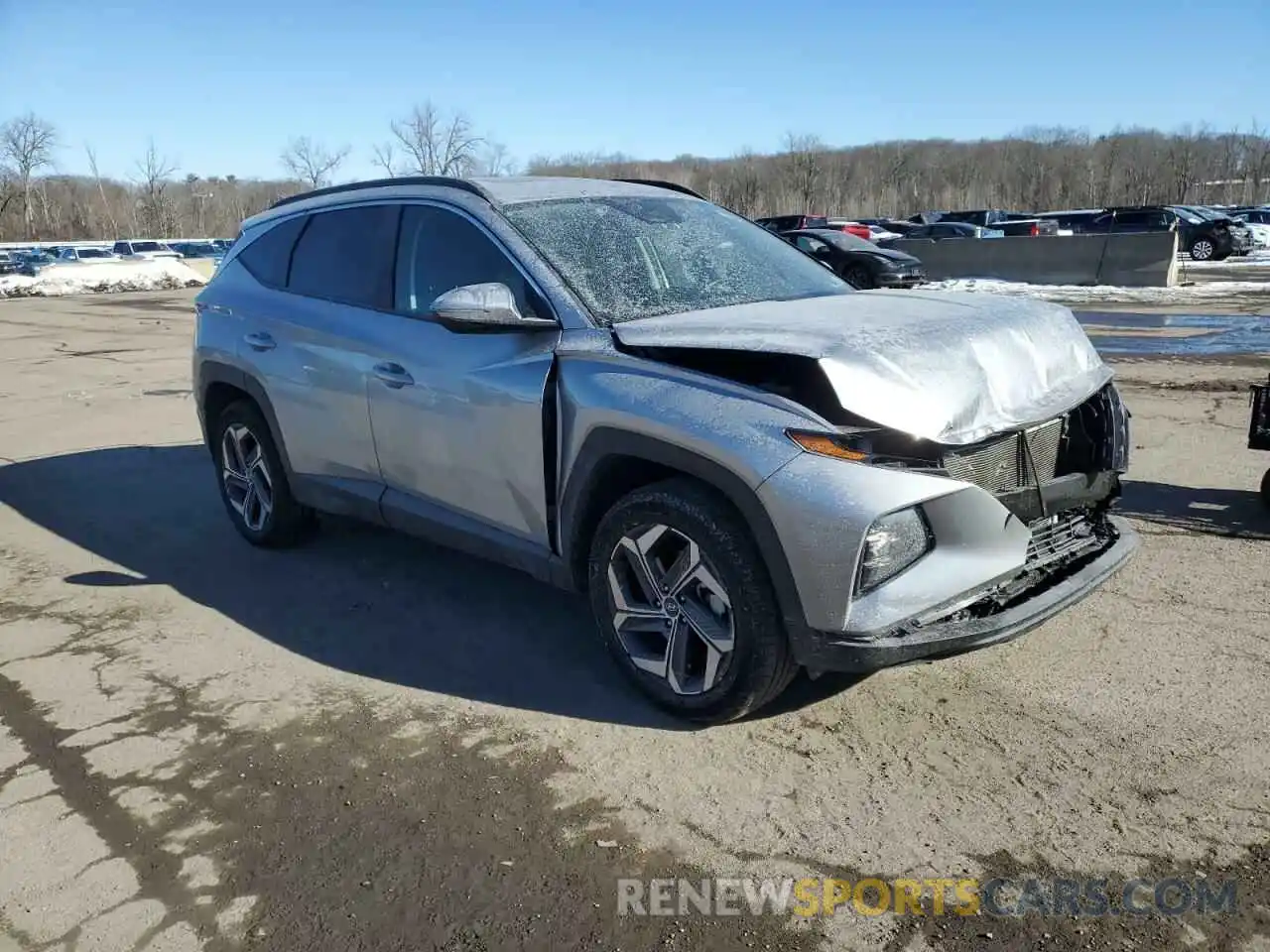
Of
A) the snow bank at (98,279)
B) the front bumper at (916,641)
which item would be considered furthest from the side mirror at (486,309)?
the snow bank at (98,279)

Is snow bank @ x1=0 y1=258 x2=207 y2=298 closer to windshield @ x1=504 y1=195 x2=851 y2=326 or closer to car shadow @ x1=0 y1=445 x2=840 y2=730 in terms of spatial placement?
car shadow @ x1=0 y1=445 x2=840 y2=730

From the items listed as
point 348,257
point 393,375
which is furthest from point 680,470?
point 348,257

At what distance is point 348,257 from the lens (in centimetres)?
477

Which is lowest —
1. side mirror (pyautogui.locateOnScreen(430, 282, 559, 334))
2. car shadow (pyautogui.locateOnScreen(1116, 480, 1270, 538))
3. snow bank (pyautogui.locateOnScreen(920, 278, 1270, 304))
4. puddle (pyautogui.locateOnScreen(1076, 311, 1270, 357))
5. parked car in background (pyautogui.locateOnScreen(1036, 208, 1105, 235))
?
snow bank (pyautogui.locateOnScreen(920, 278, 1270, 304))

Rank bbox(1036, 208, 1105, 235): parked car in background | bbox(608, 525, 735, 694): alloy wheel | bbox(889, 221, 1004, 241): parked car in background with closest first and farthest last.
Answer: bbox(608, 525, 735, 694): alloy wheel, bbox(889, 221, 1004, 241): parked car in background, bbox(1036, 208, 1105, 235): parked car in background

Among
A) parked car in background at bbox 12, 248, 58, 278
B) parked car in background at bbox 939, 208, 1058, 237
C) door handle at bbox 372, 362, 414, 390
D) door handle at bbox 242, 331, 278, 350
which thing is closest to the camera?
door handle at bbox 372, 362, 414, 390

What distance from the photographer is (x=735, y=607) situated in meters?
3.15

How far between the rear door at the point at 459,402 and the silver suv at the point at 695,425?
0.01m

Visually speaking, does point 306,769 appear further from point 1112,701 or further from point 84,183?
point 84,183

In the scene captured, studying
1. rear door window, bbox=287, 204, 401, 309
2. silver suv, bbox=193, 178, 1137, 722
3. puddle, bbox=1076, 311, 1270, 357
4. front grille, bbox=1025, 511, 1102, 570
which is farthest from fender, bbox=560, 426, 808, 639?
puddle, bbox=1076, 311, 1270, 357

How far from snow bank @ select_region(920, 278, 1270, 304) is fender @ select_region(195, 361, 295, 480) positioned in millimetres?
15209

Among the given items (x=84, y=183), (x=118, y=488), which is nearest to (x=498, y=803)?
(x=118, y=488)

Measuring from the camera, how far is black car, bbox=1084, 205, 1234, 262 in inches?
1241

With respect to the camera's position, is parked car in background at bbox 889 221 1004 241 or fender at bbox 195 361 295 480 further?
parked car in background at bbox 889 221 1004 241
